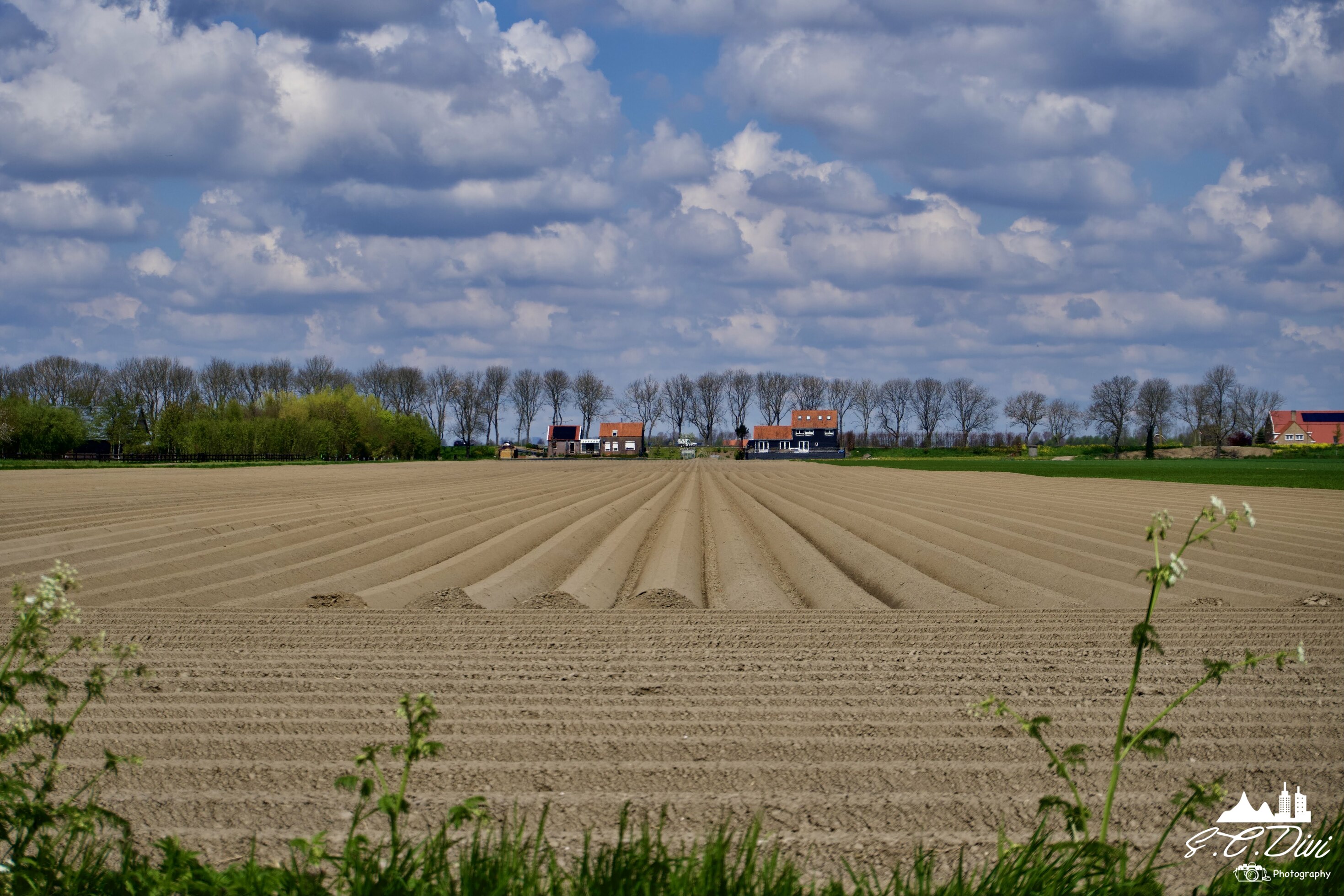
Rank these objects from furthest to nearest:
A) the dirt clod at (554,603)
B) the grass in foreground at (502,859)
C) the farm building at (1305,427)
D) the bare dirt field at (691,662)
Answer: the farm building at (1305,427), the dirt clod at (554,603), the bare dirt field at (691,662), the grass in foreground at (502,859)

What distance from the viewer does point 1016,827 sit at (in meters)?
3.82

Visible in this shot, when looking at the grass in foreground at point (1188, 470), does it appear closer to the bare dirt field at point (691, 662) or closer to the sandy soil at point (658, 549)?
the sandy soil at point (658, 549)

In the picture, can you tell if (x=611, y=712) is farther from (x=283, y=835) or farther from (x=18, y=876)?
(x=18, y=876)

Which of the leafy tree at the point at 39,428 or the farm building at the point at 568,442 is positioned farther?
the farm building at the point at 568,442

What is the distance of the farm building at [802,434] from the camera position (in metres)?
115

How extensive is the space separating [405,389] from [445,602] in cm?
10318

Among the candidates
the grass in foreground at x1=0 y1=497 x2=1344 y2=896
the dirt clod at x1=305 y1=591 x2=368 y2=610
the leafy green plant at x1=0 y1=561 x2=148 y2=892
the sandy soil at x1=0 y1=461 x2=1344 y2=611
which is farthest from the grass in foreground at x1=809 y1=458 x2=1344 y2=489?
the leafy green plant at x1=0 y1=561 x2=148 y2=892

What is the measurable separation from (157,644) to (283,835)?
435 centimetres

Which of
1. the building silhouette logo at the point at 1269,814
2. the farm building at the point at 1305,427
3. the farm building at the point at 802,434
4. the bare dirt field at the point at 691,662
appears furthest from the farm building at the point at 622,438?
the building silhouette logo at the point at 1269,814

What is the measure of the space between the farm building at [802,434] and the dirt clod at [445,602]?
10253 centimetres

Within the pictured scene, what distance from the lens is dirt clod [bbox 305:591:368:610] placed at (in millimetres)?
9305

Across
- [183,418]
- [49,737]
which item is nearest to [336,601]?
[49,737]

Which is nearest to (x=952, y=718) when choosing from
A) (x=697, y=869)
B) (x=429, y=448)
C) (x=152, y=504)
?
(x=697, y=869)

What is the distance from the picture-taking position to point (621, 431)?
384 feet
